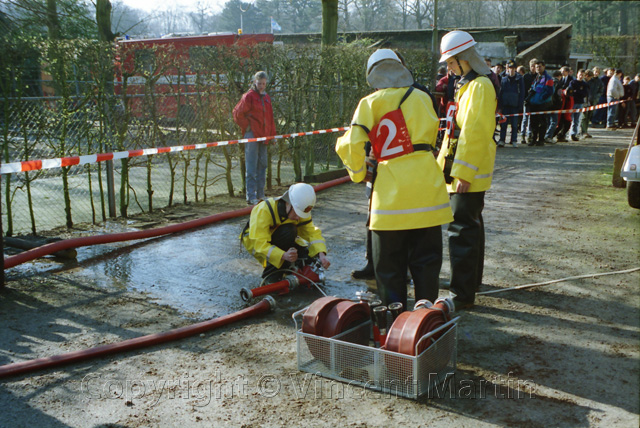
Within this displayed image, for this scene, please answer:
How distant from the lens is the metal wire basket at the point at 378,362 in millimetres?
3689

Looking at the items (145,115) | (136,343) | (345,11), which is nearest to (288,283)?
(136,343)

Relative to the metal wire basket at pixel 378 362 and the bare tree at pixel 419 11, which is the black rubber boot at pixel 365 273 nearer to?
the metal wire basket at pixel 378 362

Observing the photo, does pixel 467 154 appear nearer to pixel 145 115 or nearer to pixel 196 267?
pixel 196 267

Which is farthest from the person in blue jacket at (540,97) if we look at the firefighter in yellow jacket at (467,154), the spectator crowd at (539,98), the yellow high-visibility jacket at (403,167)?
the yellow high-visibility jacket at (403,167)

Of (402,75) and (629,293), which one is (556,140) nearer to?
(629,293)

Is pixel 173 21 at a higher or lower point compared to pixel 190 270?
higher

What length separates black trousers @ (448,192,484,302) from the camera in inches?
199

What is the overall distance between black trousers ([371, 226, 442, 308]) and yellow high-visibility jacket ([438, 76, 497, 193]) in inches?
25.5

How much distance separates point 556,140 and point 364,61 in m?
7.64

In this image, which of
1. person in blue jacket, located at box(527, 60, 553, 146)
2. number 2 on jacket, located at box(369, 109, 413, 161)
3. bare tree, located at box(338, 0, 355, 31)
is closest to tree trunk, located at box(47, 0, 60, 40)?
number 2 on jacket, located at box(369, 109, 413, 161)

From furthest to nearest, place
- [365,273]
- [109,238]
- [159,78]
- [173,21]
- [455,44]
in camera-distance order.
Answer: [173,21], [159,78], [109,238], [365,273], [455,44]

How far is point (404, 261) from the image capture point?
14.8 feet

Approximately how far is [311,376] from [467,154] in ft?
6.81

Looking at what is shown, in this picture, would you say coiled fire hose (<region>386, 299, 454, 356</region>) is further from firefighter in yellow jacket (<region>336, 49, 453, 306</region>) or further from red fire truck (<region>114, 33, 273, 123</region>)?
red fire truck (<region>114, 33, 273, 123</region>)
